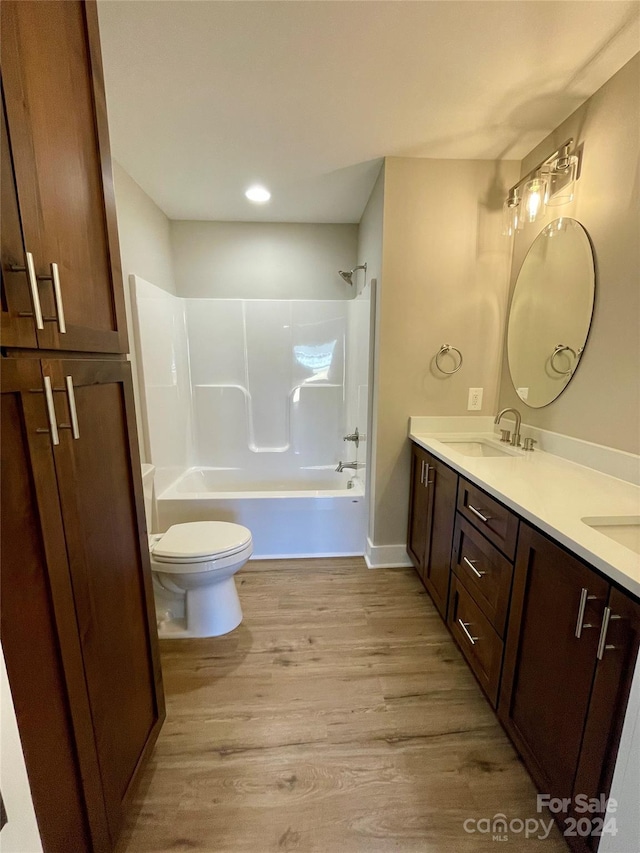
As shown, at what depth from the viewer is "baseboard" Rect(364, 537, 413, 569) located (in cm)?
230

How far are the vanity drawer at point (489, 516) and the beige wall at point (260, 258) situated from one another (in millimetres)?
2231

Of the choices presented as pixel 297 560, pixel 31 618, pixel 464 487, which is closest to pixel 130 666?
pixel 31 618

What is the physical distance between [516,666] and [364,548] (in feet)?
4.46

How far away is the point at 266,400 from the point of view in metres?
3.10

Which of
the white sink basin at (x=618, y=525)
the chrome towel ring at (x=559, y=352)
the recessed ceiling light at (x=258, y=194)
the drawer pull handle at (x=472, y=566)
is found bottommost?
the drawer pull handle at (x=472, y=566)

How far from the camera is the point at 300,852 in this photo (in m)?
0.97

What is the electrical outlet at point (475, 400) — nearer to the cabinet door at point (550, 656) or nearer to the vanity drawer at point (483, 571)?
the vanity drawer at point (483, 571)

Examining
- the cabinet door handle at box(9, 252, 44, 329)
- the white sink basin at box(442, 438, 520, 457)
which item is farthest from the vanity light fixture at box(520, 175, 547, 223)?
the cabinet door handle at box(9, 252, 44, 329)

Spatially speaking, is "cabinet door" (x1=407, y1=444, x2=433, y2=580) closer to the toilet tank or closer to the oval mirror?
the oval mirror

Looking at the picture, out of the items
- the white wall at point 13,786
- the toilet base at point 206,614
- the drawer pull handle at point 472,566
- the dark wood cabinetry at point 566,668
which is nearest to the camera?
the white wall at point 13,786

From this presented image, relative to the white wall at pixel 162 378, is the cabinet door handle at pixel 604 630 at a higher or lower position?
lower

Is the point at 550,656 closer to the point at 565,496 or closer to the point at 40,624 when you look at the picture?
the point at 565,496

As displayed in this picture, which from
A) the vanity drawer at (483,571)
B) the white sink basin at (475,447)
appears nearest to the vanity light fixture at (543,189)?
the white sink basin at (475,447)

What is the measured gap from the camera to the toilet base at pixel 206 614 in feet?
5.72
